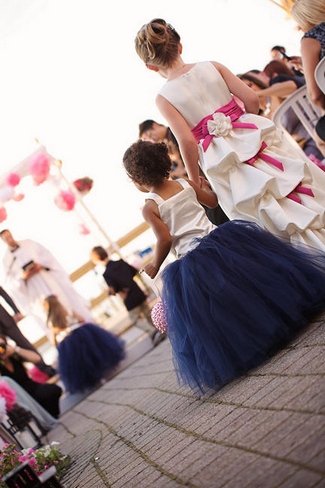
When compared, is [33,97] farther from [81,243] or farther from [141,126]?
[141,126]

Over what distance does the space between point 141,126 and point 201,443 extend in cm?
353

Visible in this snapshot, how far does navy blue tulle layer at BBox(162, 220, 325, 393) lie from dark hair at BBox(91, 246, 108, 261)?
384 cm

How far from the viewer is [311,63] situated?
3.08 metres

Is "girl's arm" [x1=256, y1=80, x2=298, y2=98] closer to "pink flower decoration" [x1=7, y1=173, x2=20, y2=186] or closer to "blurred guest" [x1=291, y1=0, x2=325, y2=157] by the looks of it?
"blurred guest" [x1=291, y1=0, x2=325, y2=157]

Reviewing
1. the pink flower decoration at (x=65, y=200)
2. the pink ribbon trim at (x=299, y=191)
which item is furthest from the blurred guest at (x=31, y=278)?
the pink ribbon trim at (x=299, y=191)

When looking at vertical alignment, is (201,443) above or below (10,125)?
below

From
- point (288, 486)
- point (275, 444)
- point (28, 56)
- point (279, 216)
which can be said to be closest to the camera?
point (288, 486)

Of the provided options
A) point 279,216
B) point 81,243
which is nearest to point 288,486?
point 279,216

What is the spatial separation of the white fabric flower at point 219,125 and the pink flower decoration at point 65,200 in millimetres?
3901

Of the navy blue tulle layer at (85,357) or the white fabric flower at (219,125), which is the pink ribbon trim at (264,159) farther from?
the navy blue tulle layer at (85,357)

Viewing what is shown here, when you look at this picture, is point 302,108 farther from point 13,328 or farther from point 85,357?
point 13,328

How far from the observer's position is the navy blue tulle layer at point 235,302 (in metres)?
2.27

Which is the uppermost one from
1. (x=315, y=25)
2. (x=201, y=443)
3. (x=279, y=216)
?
(x=315, y=25)

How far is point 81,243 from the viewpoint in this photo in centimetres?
694
